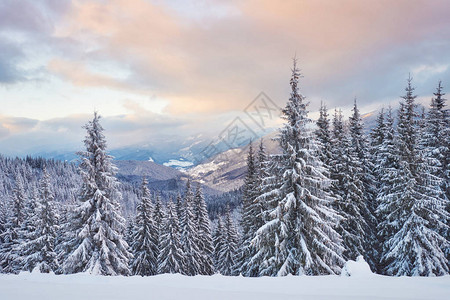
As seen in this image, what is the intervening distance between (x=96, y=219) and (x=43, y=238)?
13741mm

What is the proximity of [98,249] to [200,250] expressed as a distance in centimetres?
1950

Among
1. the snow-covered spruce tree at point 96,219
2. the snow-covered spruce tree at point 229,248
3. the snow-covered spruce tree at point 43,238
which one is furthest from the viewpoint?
the snow-covered spruce tree at point 229,248

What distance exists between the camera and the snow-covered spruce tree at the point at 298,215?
14219 mm

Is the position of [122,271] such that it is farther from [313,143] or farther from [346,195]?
[346,195]

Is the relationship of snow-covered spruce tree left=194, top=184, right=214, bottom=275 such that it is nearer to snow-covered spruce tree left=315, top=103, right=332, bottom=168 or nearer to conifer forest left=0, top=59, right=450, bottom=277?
conifer forest left=0, top=59, right=450, bottom=277

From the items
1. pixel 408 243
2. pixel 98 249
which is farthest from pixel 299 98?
pixel 98 249

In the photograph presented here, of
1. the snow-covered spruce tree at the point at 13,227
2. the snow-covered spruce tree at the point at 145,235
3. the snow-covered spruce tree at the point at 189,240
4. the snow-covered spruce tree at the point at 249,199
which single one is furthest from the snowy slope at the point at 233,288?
the snow-covered spruce tree at the point at 13,227

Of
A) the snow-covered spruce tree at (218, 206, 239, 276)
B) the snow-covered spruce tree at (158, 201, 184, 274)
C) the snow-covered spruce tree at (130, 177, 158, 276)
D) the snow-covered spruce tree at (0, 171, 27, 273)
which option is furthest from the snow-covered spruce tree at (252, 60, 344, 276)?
the snow-covered spruce tree at (0, 171, 27, 273)

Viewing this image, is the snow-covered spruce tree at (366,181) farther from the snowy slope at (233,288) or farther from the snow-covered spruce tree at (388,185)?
the snowy slope at (233,288)

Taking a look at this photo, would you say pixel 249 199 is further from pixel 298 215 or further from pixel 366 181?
pixel 298 215

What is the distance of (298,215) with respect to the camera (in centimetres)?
1481

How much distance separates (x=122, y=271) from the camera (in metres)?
18.9

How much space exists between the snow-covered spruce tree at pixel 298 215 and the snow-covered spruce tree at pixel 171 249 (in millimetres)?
17772

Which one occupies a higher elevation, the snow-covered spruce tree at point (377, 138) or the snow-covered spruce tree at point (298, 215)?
the snow-covered spruce tree at point (377, 138)
